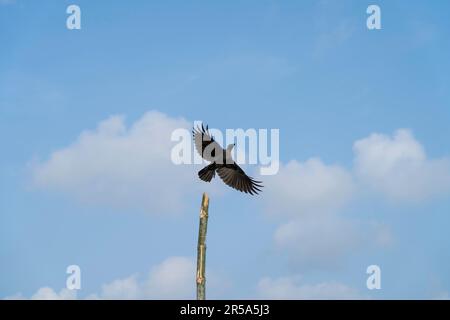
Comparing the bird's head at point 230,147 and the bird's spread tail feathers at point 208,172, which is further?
the bird's spread tail feathers at point 208,172

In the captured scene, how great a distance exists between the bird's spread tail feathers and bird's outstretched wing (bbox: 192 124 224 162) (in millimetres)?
232

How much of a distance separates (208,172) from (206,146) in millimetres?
816

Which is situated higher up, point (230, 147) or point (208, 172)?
point (230, 147)

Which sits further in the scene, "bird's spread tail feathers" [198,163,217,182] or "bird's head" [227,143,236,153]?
"bird's spread tail feathers" [198,163,217,182]

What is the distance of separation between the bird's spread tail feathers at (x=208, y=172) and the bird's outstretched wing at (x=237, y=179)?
1.58 ft

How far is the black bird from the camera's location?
1862 cm

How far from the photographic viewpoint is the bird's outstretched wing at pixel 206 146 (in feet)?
61.0

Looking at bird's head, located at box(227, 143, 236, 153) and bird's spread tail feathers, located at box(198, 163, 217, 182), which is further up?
bird's head, located at box(227, 143, 236, 153)

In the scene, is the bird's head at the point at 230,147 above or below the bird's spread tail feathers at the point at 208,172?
above

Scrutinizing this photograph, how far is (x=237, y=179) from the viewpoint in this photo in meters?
19.8
